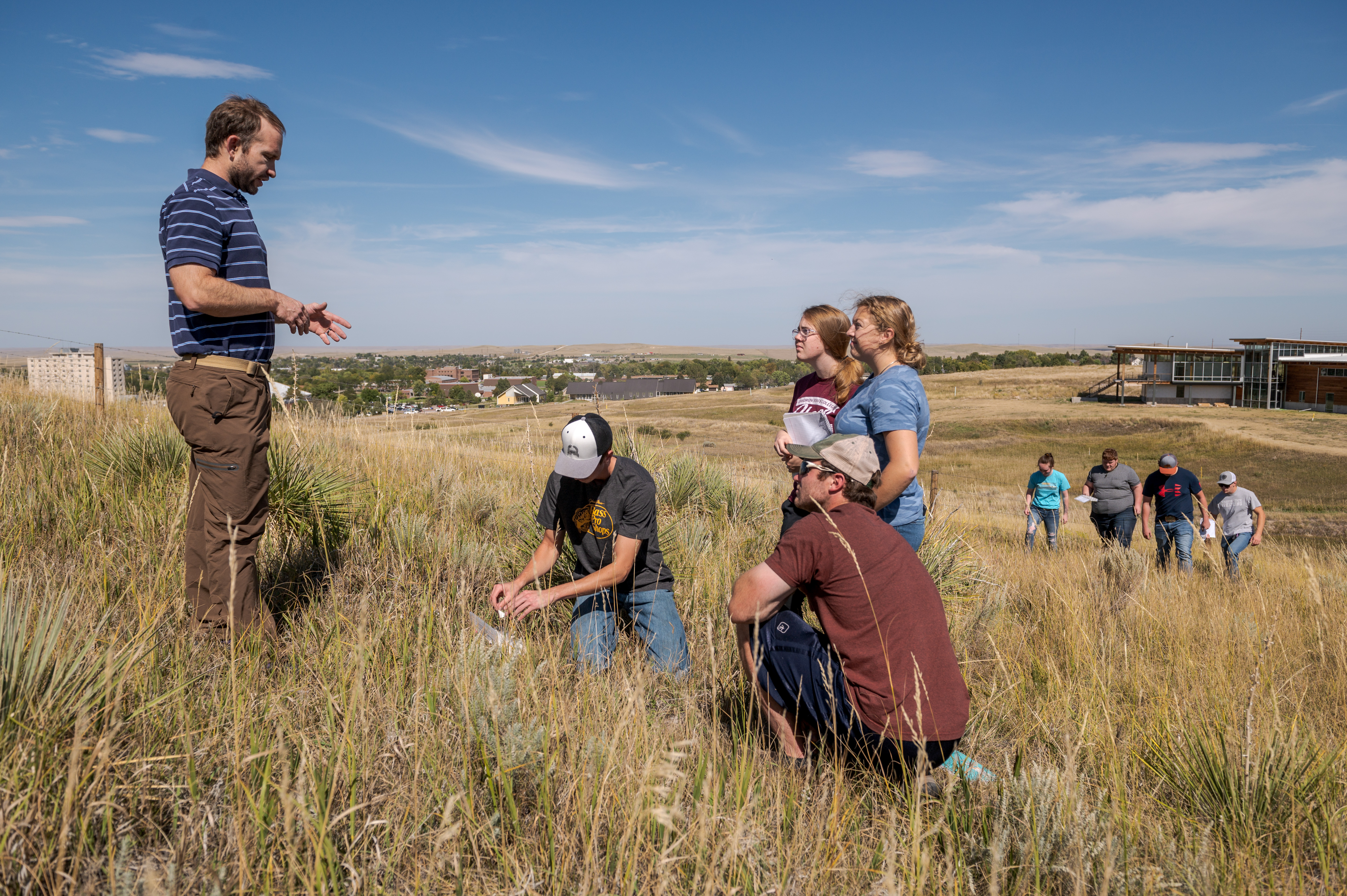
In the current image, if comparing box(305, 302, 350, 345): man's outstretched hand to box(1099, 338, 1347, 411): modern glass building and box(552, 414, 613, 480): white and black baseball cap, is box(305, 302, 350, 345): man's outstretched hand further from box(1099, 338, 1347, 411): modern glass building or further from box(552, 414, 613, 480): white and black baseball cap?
box(1099, 338, 1347, 411): modern glass building

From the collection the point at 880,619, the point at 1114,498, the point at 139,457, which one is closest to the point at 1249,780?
the point at 880,619

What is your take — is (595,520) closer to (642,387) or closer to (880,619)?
(880,619)

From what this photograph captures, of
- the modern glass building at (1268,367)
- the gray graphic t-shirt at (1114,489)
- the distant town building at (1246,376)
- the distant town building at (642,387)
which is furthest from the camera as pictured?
the distant town building at (642,387)

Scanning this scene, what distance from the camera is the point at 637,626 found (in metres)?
3.91

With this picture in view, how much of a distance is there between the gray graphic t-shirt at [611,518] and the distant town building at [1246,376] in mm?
72526

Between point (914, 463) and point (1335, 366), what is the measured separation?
73.7 m

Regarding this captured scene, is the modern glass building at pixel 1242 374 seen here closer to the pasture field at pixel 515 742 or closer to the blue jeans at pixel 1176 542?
the blue jeans at pixel 1176 542

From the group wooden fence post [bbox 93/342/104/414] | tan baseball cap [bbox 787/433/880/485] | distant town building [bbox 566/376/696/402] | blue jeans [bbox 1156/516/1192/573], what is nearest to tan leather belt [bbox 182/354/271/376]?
tan baseball cap [bbox 787/433/880/485]

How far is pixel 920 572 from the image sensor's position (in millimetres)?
2660

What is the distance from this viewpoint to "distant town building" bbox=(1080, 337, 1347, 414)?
5838 cm

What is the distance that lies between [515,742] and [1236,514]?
12.0 m

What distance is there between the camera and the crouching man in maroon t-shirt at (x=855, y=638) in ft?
8.23

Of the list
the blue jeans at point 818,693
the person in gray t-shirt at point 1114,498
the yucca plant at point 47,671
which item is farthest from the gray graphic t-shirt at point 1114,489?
the yucca plant at point 47,671

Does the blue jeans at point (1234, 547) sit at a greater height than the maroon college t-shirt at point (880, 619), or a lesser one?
lesser
